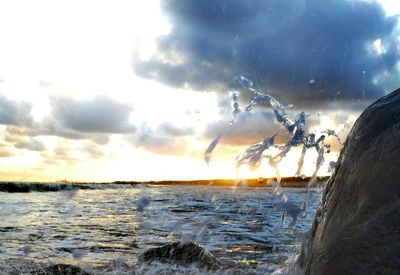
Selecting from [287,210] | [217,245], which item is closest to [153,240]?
[217,245]

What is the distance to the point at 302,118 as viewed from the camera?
679 centimetres

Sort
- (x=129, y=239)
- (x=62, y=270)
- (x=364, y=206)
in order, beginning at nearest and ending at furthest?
1. (x=364, y=206)
2. (x=62, y=270)
3. (x=129, y=239)

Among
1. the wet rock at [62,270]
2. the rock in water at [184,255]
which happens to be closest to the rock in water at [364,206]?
the rock in water at [184,255]


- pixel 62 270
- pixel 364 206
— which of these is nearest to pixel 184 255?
pixel 62 270

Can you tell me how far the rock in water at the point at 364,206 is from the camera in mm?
2447

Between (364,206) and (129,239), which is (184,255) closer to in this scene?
(129,239)

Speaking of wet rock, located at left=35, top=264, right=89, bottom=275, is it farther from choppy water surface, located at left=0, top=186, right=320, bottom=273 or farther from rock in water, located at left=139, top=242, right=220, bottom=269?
rock in water, located at left=139, top=242, right=220, bottom=269

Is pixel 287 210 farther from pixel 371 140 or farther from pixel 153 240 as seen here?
pixel 371 140

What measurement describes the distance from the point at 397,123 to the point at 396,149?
0.84 ft

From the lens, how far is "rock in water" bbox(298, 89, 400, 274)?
2.45 meters

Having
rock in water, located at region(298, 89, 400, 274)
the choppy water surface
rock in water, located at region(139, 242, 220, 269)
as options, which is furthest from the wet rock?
rock in water, located at region(298, 89, 400, 274)

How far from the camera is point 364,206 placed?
2.68m

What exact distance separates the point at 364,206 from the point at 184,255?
487 centimetres

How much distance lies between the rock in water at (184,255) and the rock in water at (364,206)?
362 cm
